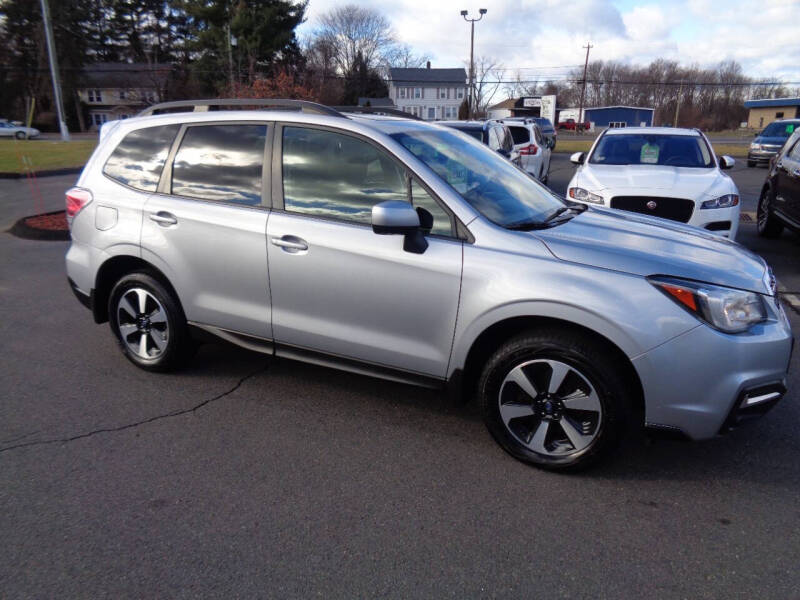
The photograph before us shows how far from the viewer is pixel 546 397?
310 cm

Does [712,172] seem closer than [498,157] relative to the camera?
No

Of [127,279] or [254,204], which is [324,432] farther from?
[127,279]

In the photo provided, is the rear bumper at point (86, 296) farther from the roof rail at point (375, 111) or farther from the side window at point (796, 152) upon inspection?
the side window at point (796, 152)

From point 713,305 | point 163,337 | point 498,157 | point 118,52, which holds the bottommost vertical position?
point 163,337

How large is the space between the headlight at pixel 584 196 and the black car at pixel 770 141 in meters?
19.5

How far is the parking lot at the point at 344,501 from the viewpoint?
242 cm

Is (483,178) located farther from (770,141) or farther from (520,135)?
(770,141)

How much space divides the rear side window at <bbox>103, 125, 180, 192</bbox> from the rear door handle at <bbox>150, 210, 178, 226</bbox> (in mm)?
225

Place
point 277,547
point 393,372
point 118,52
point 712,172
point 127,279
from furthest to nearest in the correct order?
point 118,52 < point 712,172 < point 127,279 < point 393,372 < point 277,547

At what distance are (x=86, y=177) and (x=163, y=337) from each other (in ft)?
4.58

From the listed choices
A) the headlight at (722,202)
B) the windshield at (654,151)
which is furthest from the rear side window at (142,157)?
the windshield at (654,151)

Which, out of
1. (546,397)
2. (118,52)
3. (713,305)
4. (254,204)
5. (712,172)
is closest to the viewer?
(713,305)

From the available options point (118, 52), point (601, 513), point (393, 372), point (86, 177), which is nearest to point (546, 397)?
point (601, 513)

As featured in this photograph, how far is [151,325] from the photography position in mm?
4285
